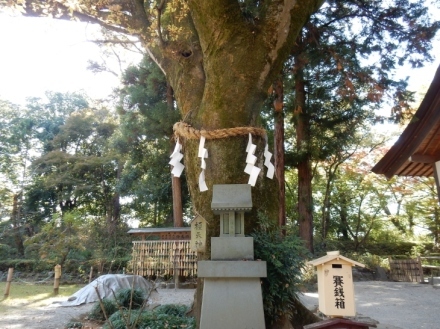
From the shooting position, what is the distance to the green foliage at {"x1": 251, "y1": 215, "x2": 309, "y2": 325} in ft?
10.4

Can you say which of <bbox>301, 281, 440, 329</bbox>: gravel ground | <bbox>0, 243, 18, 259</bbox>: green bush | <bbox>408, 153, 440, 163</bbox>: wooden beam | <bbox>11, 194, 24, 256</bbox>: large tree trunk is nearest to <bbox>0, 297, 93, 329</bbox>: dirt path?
<bbox>301, 281, 440, 329</bbox>: gravel ground

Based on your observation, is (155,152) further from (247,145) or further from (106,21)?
(247,145)

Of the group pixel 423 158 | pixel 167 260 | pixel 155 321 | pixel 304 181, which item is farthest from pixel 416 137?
pixel 167 260

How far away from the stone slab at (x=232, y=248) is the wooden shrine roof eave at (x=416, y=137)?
2.16 m

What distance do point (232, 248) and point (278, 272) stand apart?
629mm

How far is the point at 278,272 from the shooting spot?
10.5ft

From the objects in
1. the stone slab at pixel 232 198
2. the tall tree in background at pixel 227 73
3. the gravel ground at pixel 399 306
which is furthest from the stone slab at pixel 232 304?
the gravel ground at pixel 399 306

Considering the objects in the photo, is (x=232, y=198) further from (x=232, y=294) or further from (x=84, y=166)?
(x=84, y=166)

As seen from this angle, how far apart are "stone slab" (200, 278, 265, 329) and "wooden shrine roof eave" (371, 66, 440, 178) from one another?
2.31 metres

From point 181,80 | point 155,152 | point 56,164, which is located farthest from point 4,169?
point 181,80

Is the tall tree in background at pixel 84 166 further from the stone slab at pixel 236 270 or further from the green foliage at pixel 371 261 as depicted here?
the stone slab at pixel 236 270

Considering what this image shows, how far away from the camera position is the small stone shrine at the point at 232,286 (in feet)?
8.80

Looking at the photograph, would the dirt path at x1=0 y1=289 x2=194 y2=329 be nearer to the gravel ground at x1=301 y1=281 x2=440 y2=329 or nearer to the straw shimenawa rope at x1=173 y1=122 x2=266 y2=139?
the straw shimenawa rope at x1=173 y1=122 x2=266 y2=139

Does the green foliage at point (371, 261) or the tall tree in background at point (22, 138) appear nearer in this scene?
the green foliage at point (371, 261)
